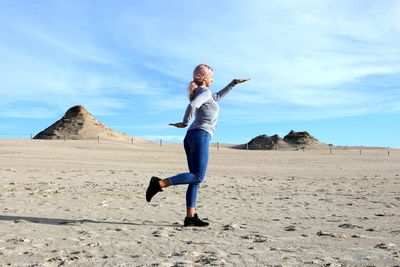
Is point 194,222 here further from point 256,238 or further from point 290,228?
point 290,228

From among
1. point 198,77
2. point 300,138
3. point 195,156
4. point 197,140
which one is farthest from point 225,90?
point 300,138

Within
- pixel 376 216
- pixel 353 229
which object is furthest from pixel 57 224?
pixel 376 216

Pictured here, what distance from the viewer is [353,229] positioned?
5.70 meters

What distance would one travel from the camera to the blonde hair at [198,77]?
19.6 ft

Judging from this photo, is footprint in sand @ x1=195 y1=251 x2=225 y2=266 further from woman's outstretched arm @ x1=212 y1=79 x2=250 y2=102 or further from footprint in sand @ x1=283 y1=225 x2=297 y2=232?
woman's outstretched arm @ x1=212 y1=79 x2=250 y2=102

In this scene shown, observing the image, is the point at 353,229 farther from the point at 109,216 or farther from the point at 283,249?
the point at 109,216

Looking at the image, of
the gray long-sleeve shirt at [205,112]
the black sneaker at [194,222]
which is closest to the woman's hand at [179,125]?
the gray long-sleeve shirt at [205,112]

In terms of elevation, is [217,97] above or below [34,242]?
above

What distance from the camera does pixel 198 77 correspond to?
6016 millimetres

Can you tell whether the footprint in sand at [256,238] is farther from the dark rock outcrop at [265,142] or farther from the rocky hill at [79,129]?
the dark rock outcrop at [265,142]

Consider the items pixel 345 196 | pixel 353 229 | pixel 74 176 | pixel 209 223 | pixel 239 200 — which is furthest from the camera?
pixel 74 176

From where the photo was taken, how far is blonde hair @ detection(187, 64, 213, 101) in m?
5.98

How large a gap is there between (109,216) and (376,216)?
153 inches

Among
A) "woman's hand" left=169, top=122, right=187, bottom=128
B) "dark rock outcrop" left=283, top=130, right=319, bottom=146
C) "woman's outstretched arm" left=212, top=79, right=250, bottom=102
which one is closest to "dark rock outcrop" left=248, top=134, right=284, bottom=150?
"dark rock outcrop" left=283, top=130, right=319, bottom=146
